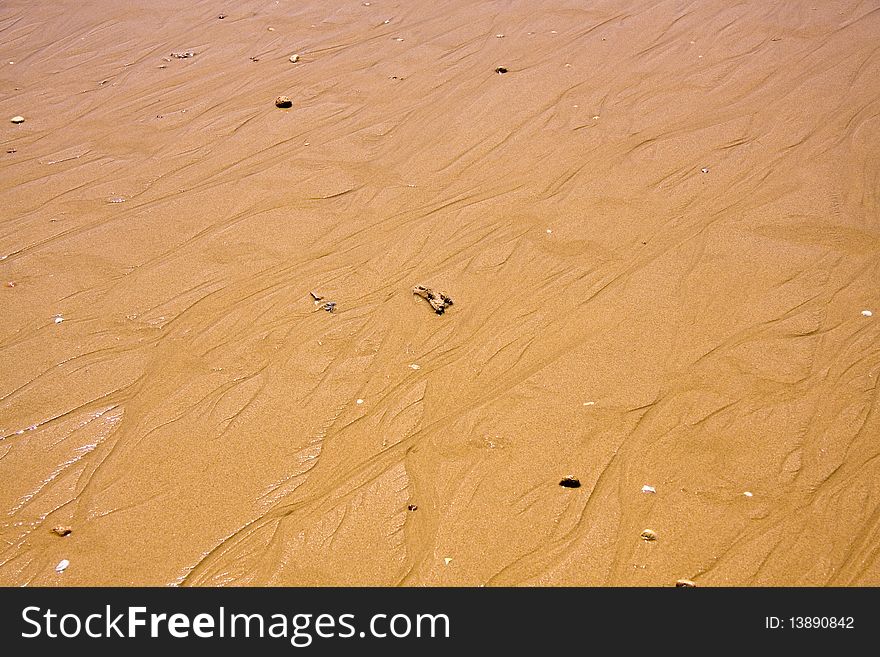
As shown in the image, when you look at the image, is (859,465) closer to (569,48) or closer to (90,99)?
(569,48)

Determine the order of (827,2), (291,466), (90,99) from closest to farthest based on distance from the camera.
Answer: (291,466)
(90,99)
(827,2)

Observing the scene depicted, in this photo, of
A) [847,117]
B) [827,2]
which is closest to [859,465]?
Answer: [847,117]

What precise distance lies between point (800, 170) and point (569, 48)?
3.87 meters

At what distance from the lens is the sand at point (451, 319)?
375 cm

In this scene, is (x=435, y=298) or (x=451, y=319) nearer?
(x=451, y=319)

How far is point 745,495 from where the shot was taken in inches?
151

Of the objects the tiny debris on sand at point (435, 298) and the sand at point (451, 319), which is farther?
the tiny debris on sand at point (435, 298)

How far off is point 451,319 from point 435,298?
237mm

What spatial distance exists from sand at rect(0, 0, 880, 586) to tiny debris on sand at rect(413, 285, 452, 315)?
0.25 feet

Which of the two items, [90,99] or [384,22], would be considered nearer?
[90,99]

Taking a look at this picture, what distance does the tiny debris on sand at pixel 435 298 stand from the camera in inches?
204

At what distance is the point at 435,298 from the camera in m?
5.27

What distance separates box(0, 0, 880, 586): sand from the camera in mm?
3750

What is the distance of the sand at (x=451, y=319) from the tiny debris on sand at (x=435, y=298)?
0.08 meters
